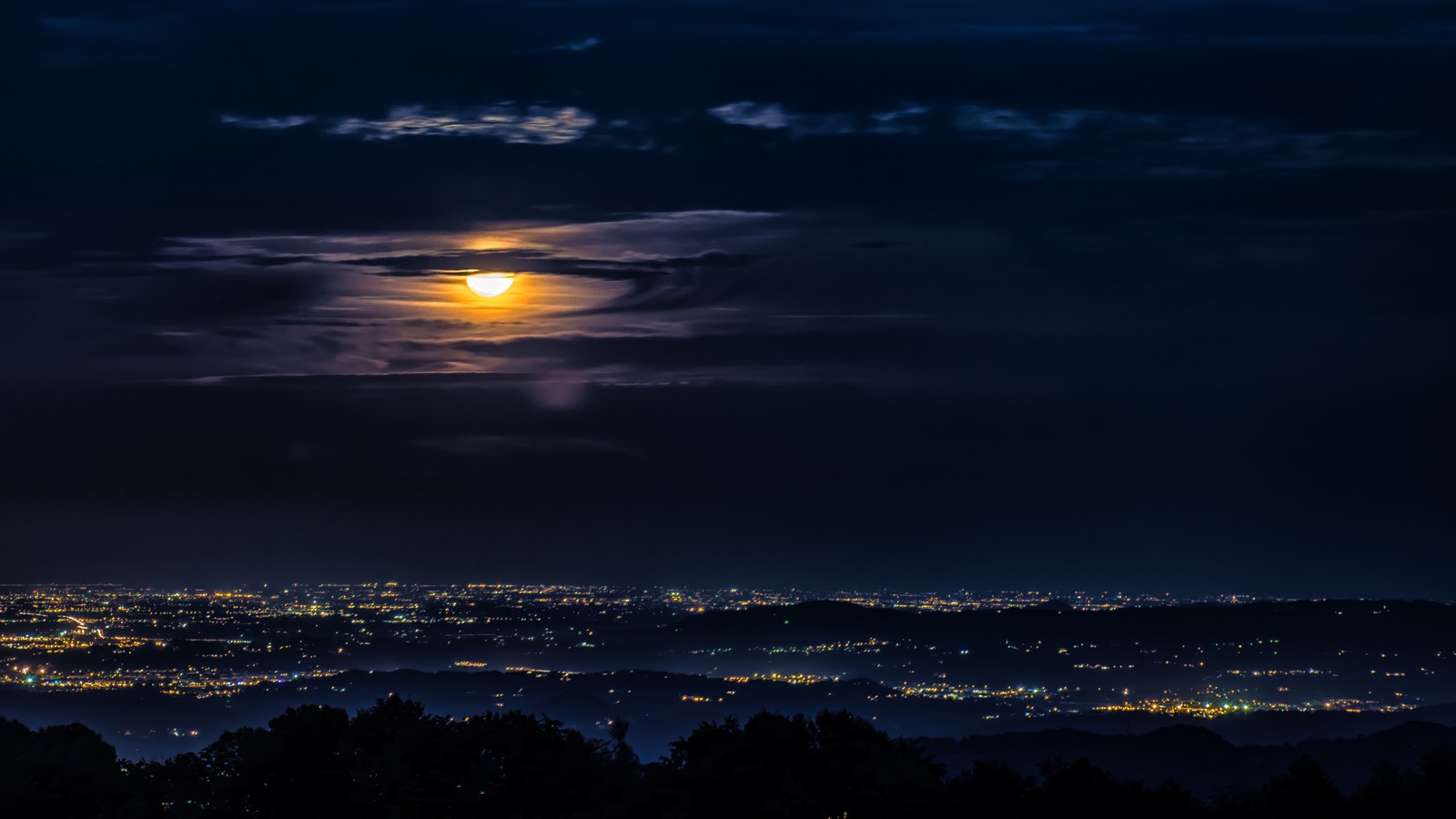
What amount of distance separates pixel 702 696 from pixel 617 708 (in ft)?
37.6

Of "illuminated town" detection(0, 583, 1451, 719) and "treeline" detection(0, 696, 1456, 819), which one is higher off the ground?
"treeline" detection(0, 696, 1456, 819)

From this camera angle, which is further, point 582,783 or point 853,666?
point 853,666

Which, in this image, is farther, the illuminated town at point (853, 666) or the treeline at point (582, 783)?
the illuminated town at point (853, 666)

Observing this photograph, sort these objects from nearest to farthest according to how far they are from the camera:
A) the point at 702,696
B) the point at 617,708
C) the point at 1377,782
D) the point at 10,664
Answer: the point at 1377,782 → the point at 617,708 → the point at 702,696 → the point at 10,664

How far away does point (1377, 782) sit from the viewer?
29.9m

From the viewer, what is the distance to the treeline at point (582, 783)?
2898cm

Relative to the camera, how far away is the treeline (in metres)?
29.0

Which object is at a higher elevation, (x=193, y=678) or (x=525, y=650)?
(x=193, y=678)

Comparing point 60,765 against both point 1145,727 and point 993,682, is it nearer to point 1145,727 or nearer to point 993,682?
point 1145,727

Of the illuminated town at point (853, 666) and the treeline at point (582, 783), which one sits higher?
the treeline at point (582, 783)

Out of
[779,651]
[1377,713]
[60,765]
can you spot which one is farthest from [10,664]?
[60,765]

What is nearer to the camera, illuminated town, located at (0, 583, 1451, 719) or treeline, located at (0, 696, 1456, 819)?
treeline, located at (0, 696, 1456, 819)

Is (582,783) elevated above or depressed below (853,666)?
above

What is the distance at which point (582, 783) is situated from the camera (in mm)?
29844
